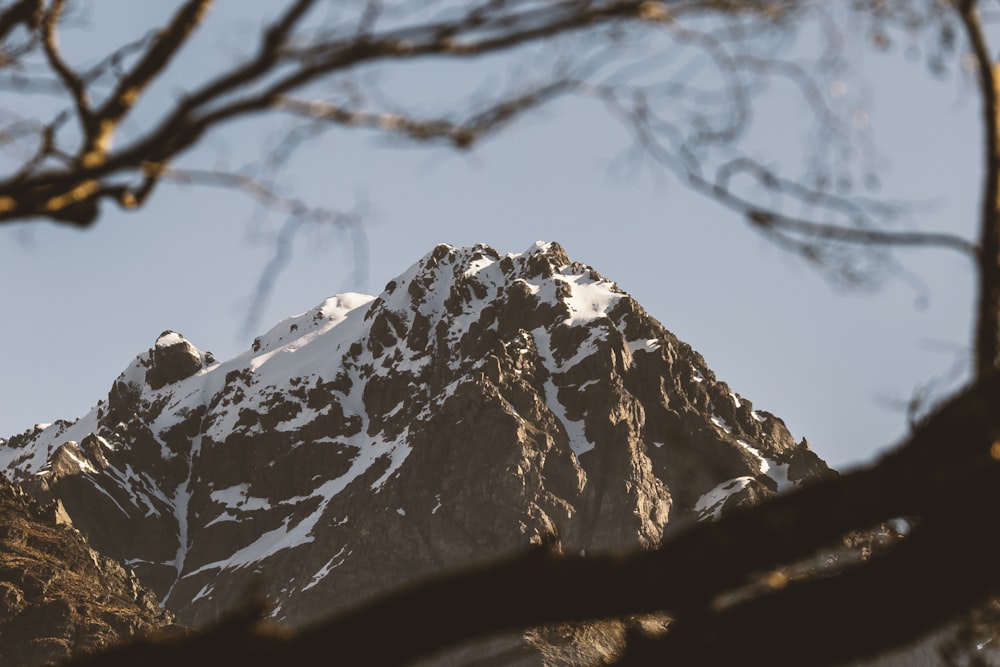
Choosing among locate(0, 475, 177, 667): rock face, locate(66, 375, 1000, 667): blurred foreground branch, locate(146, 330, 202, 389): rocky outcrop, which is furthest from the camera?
locate(146, 330, 202, 389): rocky outcrop

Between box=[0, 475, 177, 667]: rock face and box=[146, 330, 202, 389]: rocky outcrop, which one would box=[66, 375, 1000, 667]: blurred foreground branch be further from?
box=[146, 330, 202, 389]: rocky outcrop

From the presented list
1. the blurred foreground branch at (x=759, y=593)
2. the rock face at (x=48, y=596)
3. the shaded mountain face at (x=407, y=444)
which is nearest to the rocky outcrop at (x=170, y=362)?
the shaded mountain face at (x=407, y=444)

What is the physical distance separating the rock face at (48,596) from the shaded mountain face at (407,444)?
2023 inches

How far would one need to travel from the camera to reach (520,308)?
158375mm

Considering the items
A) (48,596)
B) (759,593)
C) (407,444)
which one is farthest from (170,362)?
(759,593)

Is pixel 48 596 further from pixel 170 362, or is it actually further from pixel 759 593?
pixel 170 362

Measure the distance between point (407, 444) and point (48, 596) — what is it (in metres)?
81.3

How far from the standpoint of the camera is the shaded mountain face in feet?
421

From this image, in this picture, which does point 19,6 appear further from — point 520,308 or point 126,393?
point 126,393

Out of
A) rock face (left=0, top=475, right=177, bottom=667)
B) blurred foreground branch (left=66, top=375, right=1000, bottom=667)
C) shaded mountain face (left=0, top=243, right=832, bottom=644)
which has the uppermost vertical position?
blurred foreground branch (left=66, top=375, right=1000, bottom=667)

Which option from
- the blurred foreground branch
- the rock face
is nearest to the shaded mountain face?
the rock face

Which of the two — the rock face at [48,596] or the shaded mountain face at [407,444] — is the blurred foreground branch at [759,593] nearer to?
the rock face at [48,596]

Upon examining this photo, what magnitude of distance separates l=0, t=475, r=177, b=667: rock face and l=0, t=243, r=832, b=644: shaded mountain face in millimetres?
51392

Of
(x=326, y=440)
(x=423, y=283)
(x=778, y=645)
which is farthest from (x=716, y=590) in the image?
(x=423, y=283)
